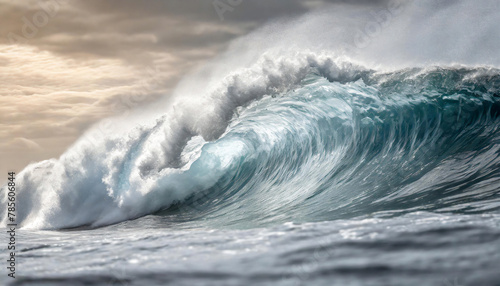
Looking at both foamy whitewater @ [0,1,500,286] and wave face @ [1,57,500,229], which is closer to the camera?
foamy whitewater @ [0,1,500,286]

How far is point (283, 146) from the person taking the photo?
11320 mm

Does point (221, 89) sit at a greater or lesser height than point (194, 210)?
greater

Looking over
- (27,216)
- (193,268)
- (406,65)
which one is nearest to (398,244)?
(193,268)

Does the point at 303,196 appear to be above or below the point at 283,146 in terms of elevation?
below

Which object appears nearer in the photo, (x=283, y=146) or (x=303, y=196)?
(x=303, y=196)

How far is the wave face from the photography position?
9.01 metres

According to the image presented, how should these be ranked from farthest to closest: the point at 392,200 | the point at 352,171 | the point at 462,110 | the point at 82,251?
the point at 462,110 < the point at 352,171 < the point at 392,200 < the point at 82,251

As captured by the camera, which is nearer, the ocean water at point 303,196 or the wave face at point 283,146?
the ocean water at point 303,196

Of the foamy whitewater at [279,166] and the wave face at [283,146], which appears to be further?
the wave face at [283,146]

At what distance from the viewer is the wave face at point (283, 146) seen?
9.01 meters

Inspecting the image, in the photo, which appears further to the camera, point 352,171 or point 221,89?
point 221,89

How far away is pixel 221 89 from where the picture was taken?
10328mm

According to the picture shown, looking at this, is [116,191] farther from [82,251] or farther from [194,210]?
[82,251]

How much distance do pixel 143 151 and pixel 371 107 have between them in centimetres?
542
